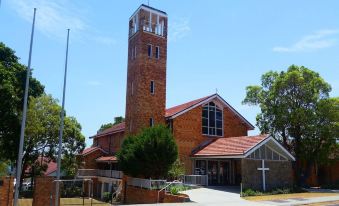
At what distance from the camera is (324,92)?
1345 inches

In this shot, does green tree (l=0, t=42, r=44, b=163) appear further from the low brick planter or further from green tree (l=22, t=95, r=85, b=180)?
the low brick planter

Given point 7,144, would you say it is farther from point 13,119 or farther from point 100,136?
point 100,136

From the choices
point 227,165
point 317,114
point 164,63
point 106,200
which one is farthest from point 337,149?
point 106,200

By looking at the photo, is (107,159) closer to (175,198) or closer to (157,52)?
(157,52)

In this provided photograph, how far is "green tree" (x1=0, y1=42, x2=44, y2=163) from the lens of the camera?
79.1ft

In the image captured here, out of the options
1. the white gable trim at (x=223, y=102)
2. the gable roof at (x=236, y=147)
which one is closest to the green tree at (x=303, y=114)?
the white gable trim at (x=223, y=102)

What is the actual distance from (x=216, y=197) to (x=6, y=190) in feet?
43.2

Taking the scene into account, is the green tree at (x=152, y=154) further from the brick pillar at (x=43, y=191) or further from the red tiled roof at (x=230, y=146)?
the brick pillar at (x=43, y=191)

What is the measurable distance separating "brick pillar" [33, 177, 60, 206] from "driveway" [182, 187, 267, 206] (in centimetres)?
855

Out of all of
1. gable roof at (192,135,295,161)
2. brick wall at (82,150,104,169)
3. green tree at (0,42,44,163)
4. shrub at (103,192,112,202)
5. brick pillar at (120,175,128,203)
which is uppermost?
green tree at (0,42,44,163)

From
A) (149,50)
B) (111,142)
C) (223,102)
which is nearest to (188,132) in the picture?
(223,102)

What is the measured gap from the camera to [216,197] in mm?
23891

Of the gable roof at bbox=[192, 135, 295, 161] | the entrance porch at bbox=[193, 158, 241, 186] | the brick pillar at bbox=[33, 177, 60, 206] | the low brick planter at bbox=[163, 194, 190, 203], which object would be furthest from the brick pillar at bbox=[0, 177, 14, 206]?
the entrance porch at bbox=[193, 158, 241, 186]

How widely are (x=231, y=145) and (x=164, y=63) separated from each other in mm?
10187
